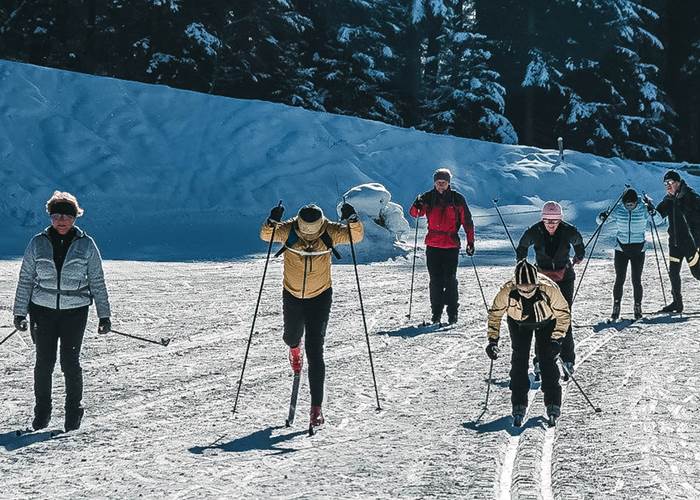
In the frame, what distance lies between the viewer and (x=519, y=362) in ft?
26.1

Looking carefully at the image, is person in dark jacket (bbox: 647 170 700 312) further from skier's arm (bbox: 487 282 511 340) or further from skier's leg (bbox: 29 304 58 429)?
skier's leg (bbox: 29 304 58 429)

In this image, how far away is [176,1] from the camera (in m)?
33.1

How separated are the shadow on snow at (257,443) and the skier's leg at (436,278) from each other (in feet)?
16.8

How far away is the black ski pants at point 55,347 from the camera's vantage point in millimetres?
7551

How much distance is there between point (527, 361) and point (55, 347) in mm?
3396

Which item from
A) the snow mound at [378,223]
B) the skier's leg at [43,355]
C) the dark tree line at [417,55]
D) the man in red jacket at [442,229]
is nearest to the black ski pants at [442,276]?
the man in red jacket at [442,229]

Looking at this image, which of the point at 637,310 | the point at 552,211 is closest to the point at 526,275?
the point at 552,211

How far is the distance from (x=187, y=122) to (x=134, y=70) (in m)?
6.62

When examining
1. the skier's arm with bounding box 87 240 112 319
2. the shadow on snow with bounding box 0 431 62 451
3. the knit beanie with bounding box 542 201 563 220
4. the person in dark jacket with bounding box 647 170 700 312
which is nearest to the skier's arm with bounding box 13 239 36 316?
the skier's arm with bounding box 87 240 112 319

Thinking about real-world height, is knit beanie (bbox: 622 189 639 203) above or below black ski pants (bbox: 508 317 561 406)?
above

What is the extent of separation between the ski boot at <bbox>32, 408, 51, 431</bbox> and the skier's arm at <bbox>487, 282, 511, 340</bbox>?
3.22m

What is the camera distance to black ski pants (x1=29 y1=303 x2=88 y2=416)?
755 centimetres

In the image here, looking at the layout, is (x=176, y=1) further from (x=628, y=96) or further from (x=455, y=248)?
(x=455, y=248)

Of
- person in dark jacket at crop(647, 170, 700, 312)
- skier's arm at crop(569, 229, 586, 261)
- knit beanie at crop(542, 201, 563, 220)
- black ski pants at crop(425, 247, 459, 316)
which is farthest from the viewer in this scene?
person in dark jacket at crop(647, 170, 700, 312)
